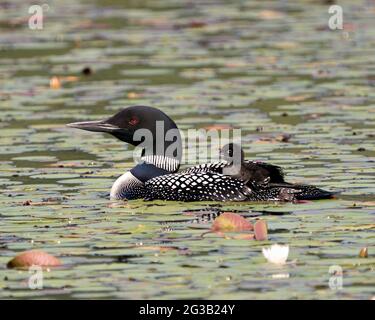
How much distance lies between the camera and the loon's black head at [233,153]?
10.6 metres

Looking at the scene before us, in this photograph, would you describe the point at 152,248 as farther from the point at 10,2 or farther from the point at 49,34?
the point at 10,2

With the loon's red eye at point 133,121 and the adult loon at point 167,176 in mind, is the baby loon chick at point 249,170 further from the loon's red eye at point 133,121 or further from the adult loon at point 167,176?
the loon's red eye at point 133,121

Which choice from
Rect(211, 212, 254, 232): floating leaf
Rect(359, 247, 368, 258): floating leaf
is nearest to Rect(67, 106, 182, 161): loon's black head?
Rect(211, 212, 254, 232): floating leaf

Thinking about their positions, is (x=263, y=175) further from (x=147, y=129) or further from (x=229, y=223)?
(x=229, y=223)

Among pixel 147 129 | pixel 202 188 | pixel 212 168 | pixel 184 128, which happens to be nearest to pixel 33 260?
pixel 202 188

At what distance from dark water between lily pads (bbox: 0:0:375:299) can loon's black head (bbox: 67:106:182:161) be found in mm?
481

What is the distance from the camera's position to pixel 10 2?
25469 millimetres

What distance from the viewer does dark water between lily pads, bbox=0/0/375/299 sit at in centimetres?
823

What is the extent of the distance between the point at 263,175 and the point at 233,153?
0.29 meters

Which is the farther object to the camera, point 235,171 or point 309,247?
point 235,171

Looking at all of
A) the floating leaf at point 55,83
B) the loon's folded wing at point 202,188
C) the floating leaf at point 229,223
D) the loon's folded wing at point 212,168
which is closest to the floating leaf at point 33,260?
the floating leaf at point 229,223

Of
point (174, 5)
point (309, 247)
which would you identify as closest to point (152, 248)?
point (309, 247)

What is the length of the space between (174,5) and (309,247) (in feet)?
54.5

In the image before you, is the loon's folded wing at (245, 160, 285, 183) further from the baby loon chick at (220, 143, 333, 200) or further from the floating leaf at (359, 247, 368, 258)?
the floating leaf at (359, 247, 368, 258)
